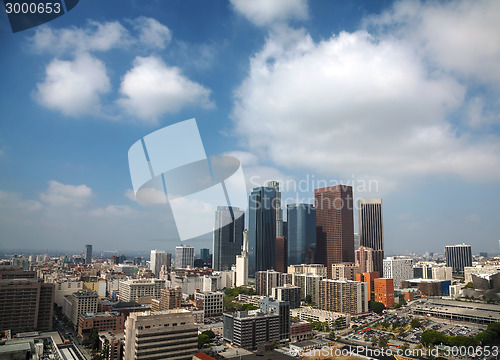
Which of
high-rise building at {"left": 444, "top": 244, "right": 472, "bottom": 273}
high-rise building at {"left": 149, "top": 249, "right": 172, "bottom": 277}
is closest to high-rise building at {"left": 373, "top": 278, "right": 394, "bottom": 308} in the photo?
high-rise building at {"left": 444, "top": 244, "right": 472, "bottom": 273}

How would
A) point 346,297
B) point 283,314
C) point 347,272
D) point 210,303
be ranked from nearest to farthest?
point 283,314
point 346,297
point 210,303
point 347,272

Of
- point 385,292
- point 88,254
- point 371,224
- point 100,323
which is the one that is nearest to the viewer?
point 100,323

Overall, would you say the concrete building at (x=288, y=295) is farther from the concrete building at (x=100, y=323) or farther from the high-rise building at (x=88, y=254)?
the high-rise building at (x=88, y=254)

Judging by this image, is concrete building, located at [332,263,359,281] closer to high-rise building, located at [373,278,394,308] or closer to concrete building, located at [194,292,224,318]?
high-rise building, located at [373,278,394,308]

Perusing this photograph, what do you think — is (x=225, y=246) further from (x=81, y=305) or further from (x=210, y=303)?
(x=81, y=305)

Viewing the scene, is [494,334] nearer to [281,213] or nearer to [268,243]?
[268,243]

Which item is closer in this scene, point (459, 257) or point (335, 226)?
point (335, 226)

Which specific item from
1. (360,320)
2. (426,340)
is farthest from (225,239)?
(426,340)

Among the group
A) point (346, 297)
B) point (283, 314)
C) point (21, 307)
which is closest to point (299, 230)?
point (346, 297)
